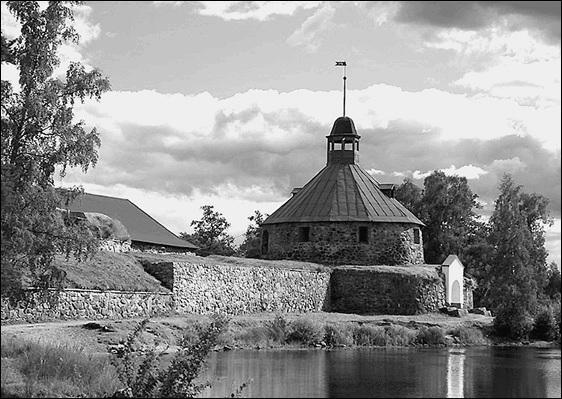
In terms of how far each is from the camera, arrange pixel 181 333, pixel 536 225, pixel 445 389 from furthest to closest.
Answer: pixel 536 225, pixel 181 333, pixel 445 389

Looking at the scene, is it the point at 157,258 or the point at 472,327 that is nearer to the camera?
the point at 157,258

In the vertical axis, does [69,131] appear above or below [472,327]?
above

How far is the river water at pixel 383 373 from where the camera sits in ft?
63.7

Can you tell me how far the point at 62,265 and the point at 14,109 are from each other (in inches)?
352

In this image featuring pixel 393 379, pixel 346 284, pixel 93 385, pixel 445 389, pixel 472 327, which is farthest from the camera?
pixel 346 284

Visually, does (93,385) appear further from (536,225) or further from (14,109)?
(536,225)

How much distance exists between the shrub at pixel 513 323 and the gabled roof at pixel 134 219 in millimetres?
17160

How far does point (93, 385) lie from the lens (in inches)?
681

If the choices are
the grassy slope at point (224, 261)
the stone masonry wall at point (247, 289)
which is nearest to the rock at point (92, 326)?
the stone masonry wall at point (247, 289)

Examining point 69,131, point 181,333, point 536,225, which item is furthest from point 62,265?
point 536,225

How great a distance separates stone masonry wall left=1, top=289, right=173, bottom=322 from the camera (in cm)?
2738

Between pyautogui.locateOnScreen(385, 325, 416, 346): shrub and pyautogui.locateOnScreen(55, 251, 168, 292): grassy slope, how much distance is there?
864 centimetres

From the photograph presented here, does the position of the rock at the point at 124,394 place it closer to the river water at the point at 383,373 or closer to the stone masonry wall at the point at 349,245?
the river water at the point at 383,373

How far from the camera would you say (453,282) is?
1939 inches
